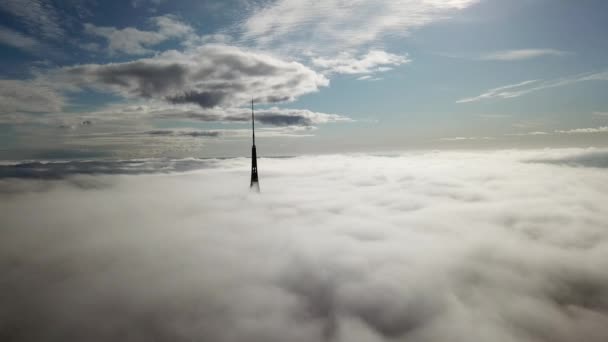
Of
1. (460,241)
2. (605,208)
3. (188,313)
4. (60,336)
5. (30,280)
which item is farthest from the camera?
(605,208)

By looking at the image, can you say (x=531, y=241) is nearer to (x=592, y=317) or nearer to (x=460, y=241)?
(x=460, y=241)

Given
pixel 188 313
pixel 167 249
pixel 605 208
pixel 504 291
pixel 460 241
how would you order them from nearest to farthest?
1. pixel 188 313
2. pixel 504 291
3. pixel 460 241
4. pixel 167 249
5. pixel 605 208

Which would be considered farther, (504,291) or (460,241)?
(460,241)

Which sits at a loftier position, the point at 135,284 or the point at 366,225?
the point at 366,225

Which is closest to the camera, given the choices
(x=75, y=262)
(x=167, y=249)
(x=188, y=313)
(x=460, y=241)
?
(x=188, y=313)

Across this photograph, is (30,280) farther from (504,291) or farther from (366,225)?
(504,291)

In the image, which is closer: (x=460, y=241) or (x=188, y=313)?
(x=188, y=313)

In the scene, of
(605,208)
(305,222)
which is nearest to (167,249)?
(305,222)

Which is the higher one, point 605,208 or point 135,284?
point 605,208

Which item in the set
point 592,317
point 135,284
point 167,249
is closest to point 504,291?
point 592,317
